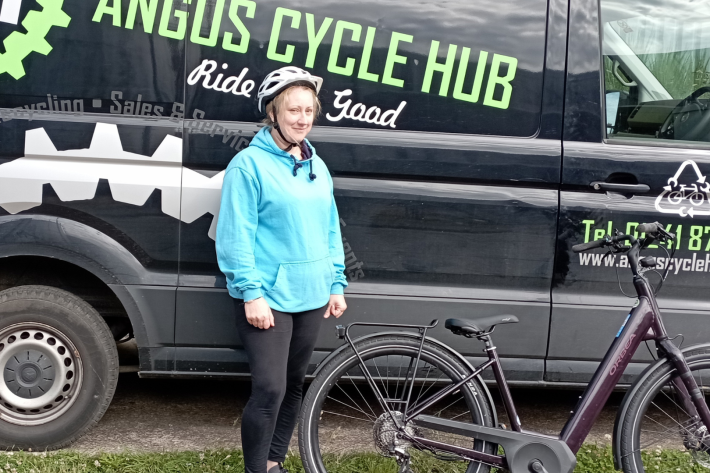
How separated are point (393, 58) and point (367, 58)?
0.11m

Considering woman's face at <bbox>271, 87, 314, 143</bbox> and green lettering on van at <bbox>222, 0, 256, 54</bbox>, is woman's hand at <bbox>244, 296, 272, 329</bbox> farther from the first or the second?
green lettering on van at <bbox>222, 0, 256, 54</bbox>

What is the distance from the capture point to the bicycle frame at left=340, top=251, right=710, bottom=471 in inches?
114

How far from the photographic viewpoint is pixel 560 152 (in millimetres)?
3334

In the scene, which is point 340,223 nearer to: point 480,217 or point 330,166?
point 330,166

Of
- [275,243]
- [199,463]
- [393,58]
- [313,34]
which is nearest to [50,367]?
[199,463]

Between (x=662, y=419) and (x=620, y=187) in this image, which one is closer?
(x=662, y=419)

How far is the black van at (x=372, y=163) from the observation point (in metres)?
3.27

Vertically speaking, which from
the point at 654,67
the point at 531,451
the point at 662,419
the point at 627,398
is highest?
the point at 654,67

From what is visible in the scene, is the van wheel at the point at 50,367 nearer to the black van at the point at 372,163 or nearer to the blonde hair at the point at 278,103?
the black van at the point at 372,163

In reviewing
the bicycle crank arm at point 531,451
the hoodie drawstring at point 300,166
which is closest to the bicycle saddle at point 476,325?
the bicycle crank arm at point 531,451

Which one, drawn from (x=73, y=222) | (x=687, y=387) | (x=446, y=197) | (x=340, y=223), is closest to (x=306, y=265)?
(x=340, y=223)

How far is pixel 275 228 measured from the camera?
280 cm

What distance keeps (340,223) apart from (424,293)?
1.58 ft

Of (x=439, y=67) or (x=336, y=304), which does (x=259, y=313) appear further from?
(x=439, y=67)
